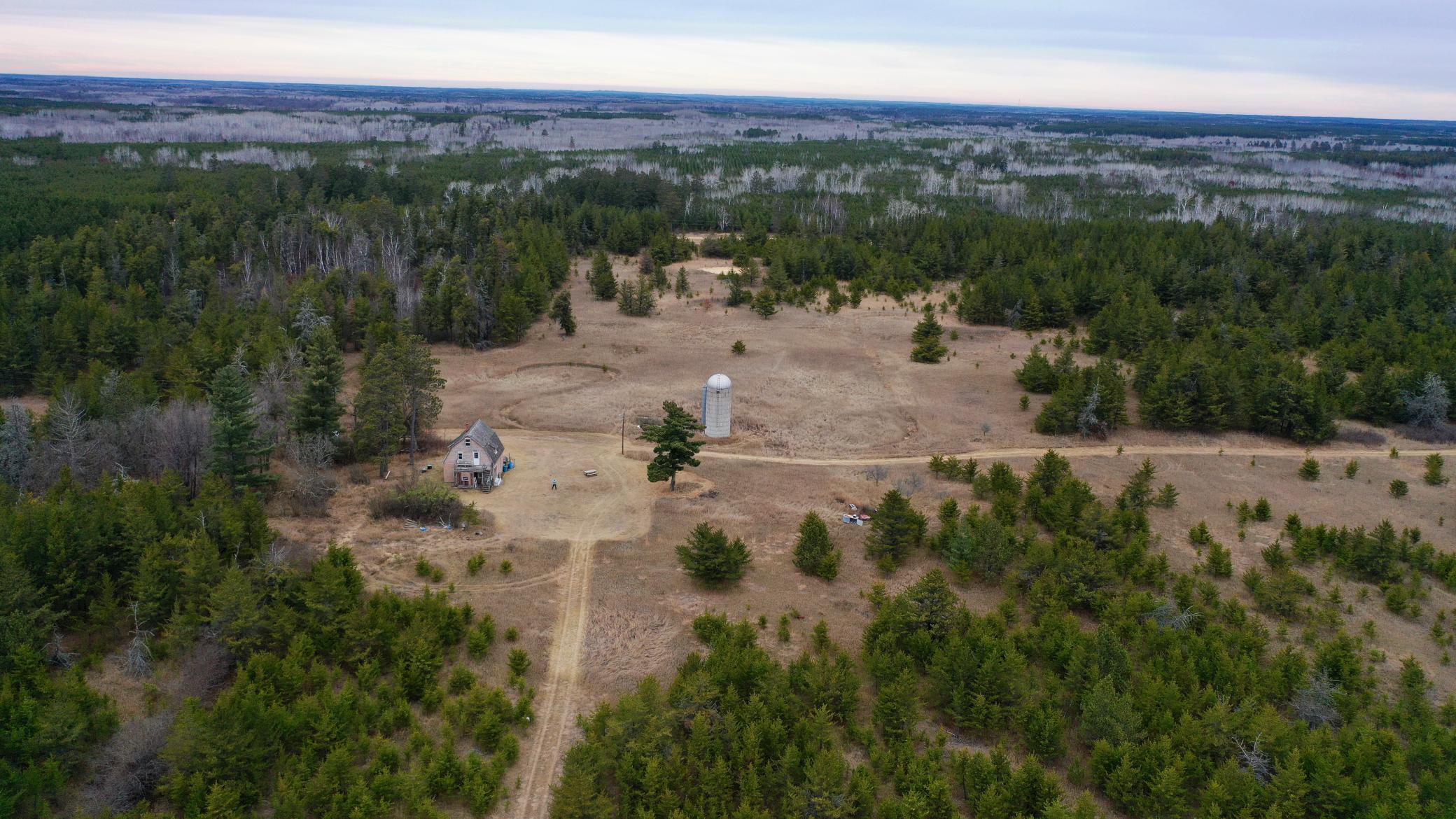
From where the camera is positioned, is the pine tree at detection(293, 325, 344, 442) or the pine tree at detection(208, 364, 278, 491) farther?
the pine tree at detection(293, 325, 344, 442)

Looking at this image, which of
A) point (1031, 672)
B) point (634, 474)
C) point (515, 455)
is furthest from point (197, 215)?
point (1031, 672)

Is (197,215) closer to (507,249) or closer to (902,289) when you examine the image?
(507,249)

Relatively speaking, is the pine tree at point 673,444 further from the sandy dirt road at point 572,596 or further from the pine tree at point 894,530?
the pine tree at point 894,530

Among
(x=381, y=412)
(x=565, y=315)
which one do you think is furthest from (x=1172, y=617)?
(x=565, y=315)

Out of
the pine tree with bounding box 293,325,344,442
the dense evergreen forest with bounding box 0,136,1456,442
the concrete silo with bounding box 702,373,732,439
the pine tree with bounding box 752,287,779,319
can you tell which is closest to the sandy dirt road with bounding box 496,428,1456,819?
the concrete silo with bounding box 702,373,732,439

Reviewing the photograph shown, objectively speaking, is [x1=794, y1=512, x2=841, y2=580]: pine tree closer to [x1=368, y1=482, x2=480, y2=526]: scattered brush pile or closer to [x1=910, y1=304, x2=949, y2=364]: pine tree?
[x1=368, y1=482, x2=480, y2=526]: scattered brush pile

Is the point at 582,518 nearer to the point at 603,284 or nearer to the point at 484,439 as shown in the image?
the point at 484,439

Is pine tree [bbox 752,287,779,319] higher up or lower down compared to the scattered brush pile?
higher up
